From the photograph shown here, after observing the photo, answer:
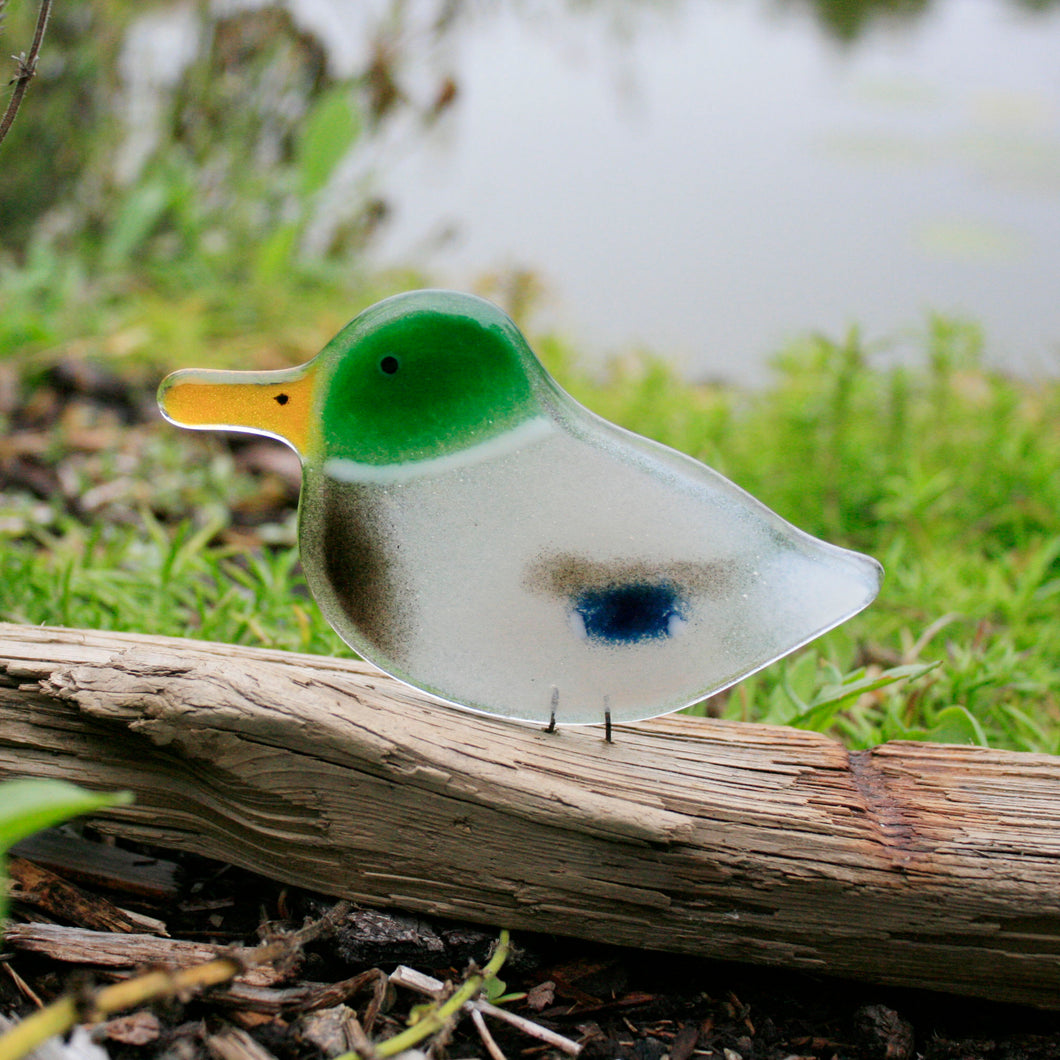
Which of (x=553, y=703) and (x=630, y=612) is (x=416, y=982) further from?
(x=630, y=612)

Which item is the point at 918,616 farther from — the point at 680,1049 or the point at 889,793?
the point at 680,1049

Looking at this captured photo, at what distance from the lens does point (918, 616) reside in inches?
69.7

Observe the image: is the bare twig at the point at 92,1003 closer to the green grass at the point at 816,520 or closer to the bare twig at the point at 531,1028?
the bare twig at the point at 531,1028

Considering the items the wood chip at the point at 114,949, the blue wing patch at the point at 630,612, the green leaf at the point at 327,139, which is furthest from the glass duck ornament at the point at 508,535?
the green leaf at the point at 327,139

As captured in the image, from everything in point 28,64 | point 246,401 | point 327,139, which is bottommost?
point 246,401

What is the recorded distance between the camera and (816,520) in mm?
2203

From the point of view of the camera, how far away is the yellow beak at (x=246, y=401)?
1.12m

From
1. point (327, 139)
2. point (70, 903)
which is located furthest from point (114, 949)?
point (327, 139)

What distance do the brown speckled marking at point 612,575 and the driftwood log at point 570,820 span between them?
0.59 ft

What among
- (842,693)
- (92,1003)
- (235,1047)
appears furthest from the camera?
(842,693)

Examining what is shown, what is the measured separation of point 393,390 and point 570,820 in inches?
19.1

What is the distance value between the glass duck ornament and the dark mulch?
267 millimetres

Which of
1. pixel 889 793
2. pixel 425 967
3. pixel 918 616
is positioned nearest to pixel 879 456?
pixel 918 616

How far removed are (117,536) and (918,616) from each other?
1.39m
